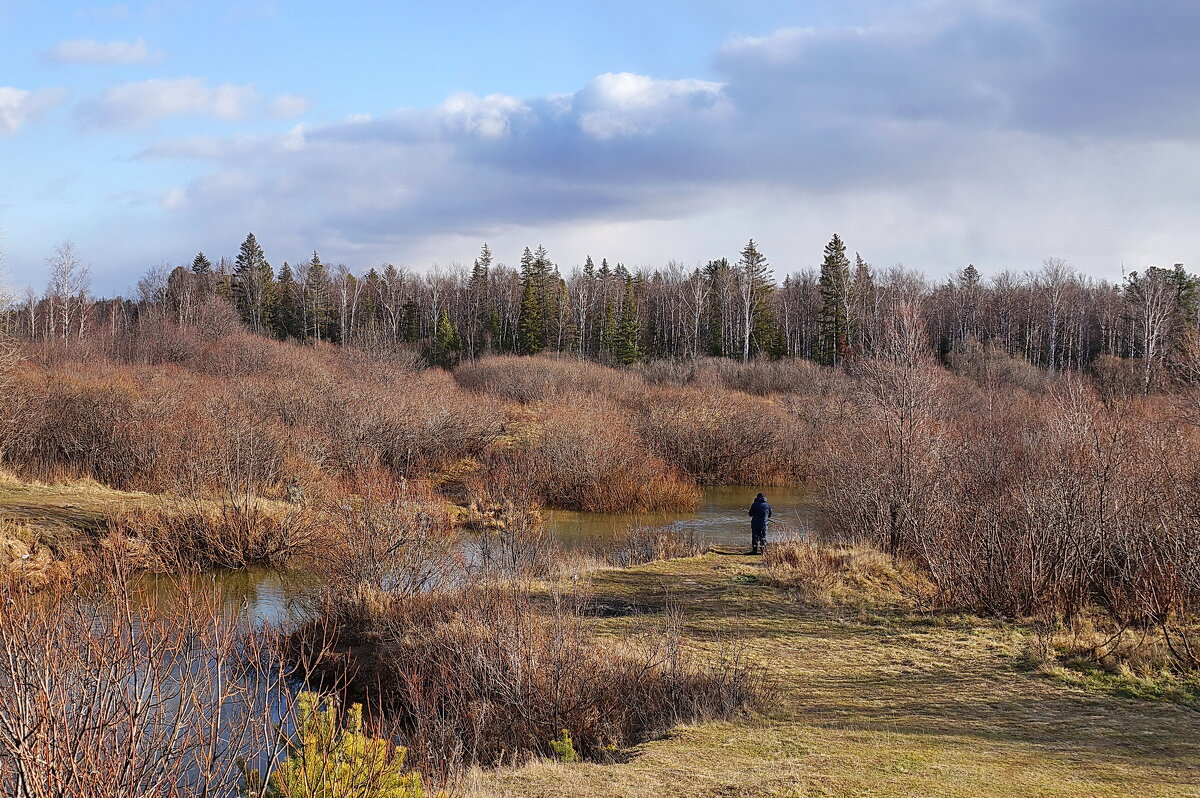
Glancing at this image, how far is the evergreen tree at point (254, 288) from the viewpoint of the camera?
256 ft

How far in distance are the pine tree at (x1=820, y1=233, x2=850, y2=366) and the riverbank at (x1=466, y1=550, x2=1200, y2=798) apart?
51.0m

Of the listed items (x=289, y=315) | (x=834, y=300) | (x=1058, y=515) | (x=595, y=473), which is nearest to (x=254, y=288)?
(x=289, y=315)

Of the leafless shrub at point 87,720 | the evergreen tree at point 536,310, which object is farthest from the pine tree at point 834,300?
the leafless shrub at point 87,720

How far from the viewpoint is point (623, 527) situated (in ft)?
88.8

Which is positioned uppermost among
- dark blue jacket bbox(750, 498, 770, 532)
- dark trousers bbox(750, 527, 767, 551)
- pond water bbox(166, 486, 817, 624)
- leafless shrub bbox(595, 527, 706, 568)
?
dark blue jacket bbox(750, 498, 770, 532)

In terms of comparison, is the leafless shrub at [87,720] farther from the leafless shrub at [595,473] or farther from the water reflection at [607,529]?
the leafless shrub at [595,473]

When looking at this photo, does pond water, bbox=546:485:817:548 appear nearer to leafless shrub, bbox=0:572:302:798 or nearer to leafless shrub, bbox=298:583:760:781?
leafless shrub, bbox=298:583:760:781

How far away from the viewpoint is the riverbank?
23.2ft

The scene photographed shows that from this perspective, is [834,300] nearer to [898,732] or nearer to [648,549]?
[648,549]

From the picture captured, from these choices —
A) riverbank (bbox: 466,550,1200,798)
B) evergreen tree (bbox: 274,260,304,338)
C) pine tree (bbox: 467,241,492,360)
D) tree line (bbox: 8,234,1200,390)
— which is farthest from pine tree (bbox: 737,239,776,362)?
riverbank (bbox: 466,550,1200,798)

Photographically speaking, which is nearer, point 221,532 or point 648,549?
point 221,532

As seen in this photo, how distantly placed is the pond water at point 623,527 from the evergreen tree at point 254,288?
54.1 m

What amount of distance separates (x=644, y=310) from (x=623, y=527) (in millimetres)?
55179

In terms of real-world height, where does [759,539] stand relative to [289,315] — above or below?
below
